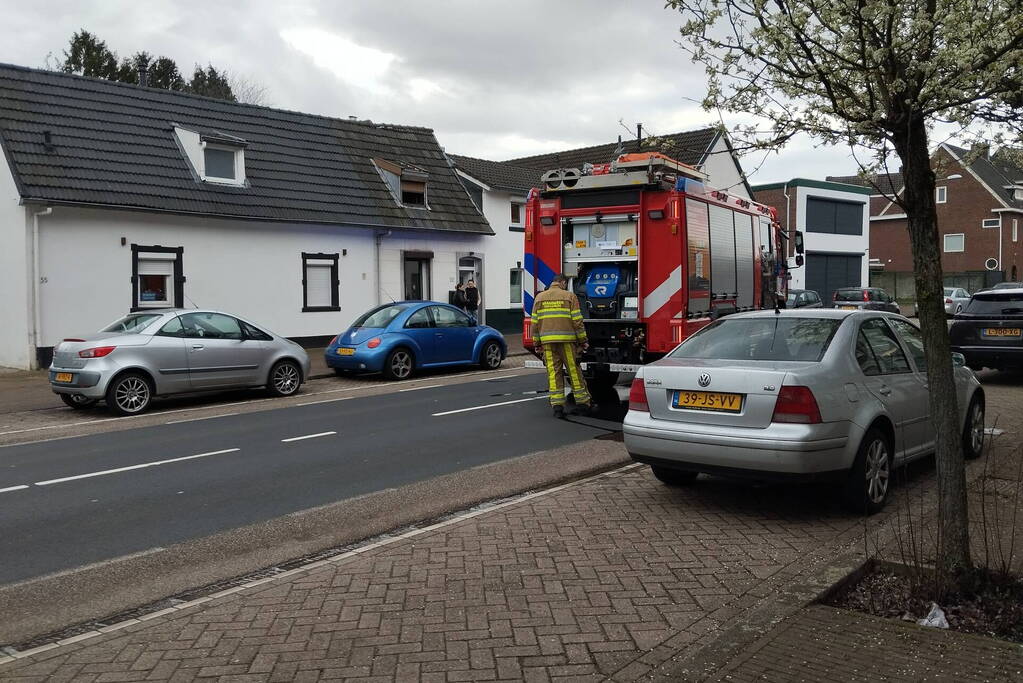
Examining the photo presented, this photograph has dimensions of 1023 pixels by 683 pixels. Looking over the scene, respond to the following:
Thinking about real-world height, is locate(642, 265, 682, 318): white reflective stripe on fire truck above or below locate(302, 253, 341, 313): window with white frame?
below

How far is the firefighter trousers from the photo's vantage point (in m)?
11.3

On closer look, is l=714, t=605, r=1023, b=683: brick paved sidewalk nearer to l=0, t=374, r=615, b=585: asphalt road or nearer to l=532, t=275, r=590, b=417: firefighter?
l=0, t=374, r=615, b=585: asphalt road

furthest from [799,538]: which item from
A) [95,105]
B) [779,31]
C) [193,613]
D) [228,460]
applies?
[95,105]

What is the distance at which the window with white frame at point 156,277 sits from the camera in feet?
64.0

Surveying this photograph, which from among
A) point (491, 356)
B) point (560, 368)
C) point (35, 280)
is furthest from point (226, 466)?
point (35, 280)

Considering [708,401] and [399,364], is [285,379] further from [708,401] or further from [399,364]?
[708,401]

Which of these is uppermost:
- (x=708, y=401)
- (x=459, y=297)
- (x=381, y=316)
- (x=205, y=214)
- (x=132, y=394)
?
(x=205, y=214)

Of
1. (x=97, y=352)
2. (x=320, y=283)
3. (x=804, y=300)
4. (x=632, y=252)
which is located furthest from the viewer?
(x=804, y=300)

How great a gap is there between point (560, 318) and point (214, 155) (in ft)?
46.8

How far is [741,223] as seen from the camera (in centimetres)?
1363

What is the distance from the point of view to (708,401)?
647 centimetres

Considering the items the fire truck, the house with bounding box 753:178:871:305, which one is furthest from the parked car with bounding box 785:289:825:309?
the fire truck

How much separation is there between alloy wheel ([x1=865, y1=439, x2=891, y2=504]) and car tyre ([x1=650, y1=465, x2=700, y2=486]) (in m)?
1.43

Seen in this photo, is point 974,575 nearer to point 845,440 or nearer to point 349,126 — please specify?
point 845,440
